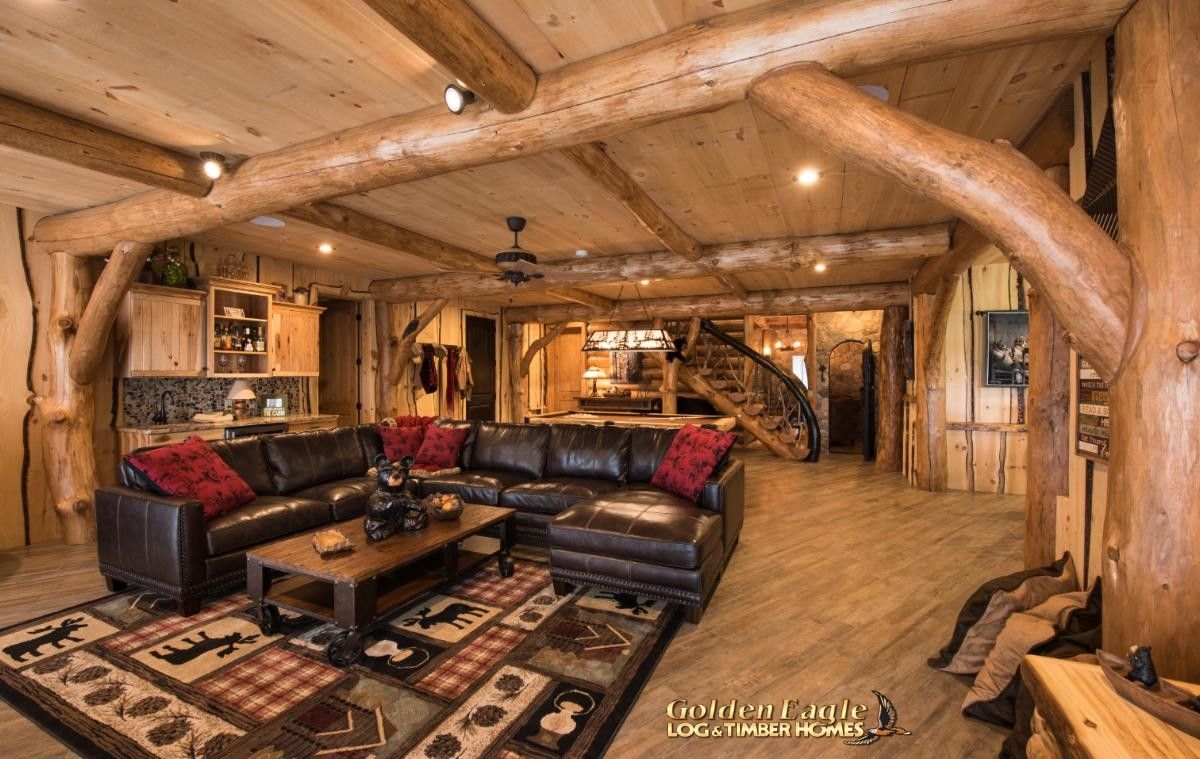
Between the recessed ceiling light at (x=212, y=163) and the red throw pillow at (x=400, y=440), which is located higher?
the recessed ceiling light at (x=212, y=163)

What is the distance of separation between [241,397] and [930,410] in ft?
24.2

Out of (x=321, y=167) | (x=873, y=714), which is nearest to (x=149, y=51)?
(x=321, y=167)

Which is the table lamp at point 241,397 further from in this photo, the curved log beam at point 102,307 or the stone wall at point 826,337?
the stone wall at point 826,337

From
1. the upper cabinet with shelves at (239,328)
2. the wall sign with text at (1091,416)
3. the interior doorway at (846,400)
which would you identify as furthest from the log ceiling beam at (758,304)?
the wall sign with text at (1091,416)

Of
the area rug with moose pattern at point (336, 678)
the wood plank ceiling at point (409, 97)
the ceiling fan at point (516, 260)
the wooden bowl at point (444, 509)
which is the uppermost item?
the wood plank ceiling at point (409, 97)

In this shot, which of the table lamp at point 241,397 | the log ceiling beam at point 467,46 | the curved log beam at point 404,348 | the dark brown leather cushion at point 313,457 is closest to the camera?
the log ceiling beam at point 467,46

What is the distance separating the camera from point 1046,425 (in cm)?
292

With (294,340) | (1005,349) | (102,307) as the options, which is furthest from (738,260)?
(102,307)

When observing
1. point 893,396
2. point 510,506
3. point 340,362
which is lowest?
point 510,506

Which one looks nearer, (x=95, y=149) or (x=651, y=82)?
(x=651, y=82)

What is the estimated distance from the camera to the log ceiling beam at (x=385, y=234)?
151 inches

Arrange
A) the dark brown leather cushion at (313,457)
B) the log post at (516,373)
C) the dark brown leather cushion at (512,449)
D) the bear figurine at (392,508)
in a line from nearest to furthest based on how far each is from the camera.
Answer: the bear figurine at (392,508) → the dark brown leather cushion at (313,457) → the dark brown leather cushion at (512,449) → the log post at (516,373)

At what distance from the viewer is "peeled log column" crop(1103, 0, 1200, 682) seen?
142 cm

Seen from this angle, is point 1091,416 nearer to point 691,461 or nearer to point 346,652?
point 691,461
